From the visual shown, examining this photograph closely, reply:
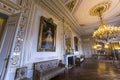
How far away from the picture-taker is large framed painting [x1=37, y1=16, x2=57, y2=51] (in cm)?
332

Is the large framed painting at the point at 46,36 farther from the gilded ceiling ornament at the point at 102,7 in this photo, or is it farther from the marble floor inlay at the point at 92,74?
the gilded ceiling ornament at the point at 102,7

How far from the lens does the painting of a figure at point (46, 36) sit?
131 inches

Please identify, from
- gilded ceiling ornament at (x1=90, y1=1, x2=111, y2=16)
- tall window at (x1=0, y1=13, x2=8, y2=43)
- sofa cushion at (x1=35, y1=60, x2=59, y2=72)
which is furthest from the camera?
gilded ceiling ornament at (x1=90, y1=1, x2=111, y2=16)

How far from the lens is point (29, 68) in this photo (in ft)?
8.73

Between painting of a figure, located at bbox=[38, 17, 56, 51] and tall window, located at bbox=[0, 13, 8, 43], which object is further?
painting of a figure, located at bbox=[38, 17, 56, 51]

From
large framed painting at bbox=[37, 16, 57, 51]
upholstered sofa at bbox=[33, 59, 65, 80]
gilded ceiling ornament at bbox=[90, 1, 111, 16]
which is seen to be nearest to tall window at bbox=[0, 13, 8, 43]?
large framed painting at bbox=[37, 16, 57, 51]

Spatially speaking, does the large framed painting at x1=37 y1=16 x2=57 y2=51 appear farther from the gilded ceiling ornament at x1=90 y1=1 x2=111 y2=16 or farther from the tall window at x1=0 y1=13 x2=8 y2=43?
the gilded ceiling ornament at x1=90 y1=1 x2=111 y2=16

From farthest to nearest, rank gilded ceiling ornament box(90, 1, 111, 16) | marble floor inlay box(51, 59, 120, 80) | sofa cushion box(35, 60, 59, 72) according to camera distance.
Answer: gilded ceiling ornament box(90, 1, 111, 16) < marble floor inlay box(51, 59, 120, 80) < sofa cushion box(35, 60, 59, 72)

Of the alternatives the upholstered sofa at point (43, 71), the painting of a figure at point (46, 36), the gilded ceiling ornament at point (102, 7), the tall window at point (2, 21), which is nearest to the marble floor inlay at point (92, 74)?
the upholstered sofa at point (43, 71)

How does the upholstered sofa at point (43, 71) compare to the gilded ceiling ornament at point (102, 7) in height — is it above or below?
below

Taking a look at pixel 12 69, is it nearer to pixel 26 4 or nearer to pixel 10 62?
pixel 10 62

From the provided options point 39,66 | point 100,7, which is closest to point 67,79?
point 39,66

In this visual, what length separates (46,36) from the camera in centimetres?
365

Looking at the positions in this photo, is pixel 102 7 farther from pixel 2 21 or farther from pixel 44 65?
pixel 2 21
